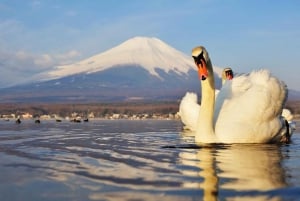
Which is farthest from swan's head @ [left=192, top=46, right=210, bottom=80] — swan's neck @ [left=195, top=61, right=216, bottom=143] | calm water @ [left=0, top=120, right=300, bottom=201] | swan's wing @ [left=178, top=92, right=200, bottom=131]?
swan's wing @ [left=178, top=92, right=200, bottom=131]

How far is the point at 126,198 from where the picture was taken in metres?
7.36

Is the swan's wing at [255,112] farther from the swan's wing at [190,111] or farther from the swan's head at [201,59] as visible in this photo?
the swan's wing at [190,111]

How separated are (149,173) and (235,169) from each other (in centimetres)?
166

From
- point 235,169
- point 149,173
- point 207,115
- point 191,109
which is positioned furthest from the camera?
point 191,109

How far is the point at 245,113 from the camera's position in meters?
16.5

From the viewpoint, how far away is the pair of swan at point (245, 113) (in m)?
16.4

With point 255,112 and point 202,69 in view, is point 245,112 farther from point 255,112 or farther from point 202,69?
point 202,69

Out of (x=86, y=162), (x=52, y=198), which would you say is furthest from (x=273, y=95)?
(x=52, y=198)

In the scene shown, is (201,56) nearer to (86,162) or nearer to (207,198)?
(86,162)

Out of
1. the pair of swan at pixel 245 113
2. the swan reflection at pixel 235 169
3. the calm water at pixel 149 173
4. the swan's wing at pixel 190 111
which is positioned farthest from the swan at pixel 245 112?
the swan's wing at pixel 190 111

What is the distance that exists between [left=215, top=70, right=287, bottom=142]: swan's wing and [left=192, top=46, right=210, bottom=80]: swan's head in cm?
139

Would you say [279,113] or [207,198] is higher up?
[279,113]

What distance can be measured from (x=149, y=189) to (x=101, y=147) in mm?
7602

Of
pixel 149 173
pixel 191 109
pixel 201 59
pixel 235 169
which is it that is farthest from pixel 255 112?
pixel 191 109
